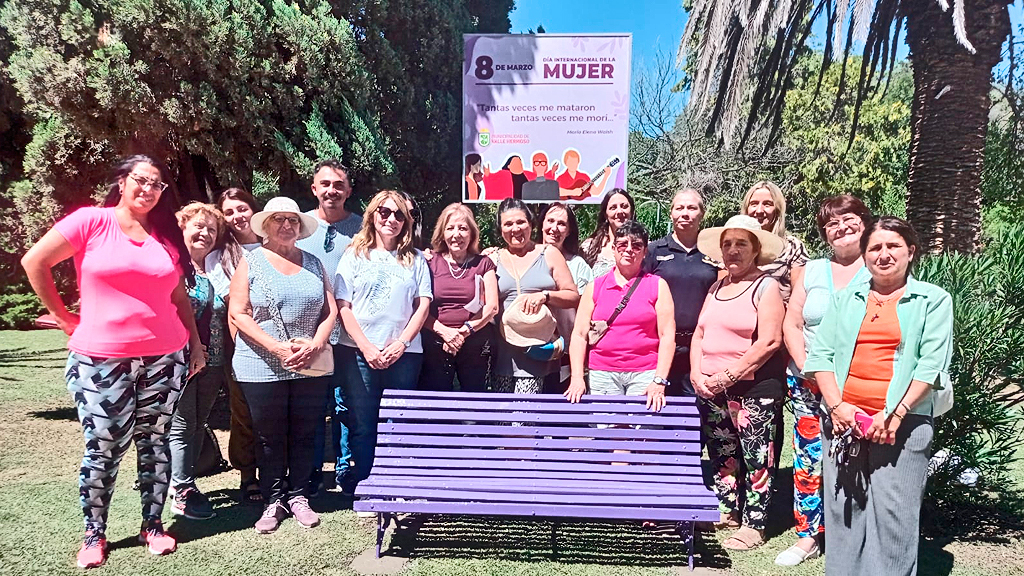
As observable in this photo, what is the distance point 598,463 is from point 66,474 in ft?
14.0

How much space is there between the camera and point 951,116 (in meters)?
6.71

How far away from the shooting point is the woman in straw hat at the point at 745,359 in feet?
13.1

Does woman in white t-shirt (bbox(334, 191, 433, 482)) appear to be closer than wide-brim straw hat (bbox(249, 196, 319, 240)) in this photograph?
No

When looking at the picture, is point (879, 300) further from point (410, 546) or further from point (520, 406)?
point (410, 546)

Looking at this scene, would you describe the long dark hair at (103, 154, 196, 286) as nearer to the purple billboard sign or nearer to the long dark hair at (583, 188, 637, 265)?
the long dark hair at (583, 188, 637, 265)

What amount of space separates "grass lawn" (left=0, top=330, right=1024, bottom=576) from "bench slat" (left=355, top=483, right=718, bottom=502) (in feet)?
1.29

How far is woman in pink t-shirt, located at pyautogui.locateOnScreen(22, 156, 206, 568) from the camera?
11.7 feet

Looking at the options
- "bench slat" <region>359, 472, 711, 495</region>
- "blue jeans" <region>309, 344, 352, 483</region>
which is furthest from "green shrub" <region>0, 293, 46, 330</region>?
"bench slat" <region>359, 472, 711, 495</region>

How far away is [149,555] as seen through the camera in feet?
12.8

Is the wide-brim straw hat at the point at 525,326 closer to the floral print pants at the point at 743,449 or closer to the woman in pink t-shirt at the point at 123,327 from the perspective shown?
the floral print pants at the point at 743,449

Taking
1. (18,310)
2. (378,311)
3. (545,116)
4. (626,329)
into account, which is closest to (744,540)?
(626,329)

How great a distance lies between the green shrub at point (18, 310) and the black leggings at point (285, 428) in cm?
1713

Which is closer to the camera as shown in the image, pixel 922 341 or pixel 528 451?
pixel 922 341

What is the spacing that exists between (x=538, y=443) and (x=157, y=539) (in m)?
2.22
